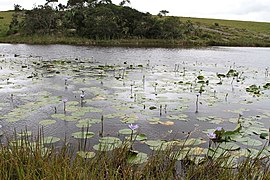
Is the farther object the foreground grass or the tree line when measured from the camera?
the tree line

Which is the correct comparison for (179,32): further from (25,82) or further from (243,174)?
(243,174)

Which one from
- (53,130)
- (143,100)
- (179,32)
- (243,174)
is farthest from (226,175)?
(179,32)

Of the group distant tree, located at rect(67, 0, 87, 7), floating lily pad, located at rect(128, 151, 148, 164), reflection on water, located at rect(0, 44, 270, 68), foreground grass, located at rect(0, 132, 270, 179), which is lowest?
floating lily pad, located at rect(128, 151, 148, 164)

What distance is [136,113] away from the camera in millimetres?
5512

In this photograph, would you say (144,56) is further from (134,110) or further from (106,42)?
(106,42)

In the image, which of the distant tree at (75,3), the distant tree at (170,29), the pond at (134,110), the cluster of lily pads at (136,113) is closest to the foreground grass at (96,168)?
the cluster of lily pads at (136,113)

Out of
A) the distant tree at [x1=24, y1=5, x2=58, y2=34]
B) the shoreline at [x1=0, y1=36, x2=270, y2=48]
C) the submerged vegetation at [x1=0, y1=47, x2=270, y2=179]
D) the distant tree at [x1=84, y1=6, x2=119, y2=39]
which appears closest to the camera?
the submerged vegetation at [x1=0, y1=47, x2=270, y2=179]

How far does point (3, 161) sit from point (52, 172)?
49 centimetres

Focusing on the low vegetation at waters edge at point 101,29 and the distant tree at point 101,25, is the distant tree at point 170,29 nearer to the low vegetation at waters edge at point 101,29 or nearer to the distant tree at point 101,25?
the low vegetation at waters edge at point 101,29

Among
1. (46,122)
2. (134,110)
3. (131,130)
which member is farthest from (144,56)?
(131,130)

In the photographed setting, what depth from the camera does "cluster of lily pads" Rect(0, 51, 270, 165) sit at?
405cm

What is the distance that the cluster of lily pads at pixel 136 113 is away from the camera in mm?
4051

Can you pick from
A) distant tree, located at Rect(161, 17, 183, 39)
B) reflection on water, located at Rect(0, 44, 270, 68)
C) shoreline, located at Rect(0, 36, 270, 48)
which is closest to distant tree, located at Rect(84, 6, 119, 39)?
shoreline, located at Rect(0, 36, 270, 48)

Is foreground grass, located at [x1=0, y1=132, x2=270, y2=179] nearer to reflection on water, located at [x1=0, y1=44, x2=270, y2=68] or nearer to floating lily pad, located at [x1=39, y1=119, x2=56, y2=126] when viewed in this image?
floating lily pad, located at [x1=39, y1=119, x2=56, y2=126]
